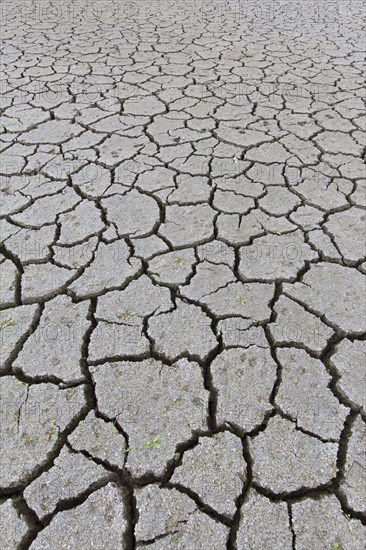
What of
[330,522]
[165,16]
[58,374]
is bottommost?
[330,522]

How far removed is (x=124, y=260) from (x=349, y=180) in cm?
172

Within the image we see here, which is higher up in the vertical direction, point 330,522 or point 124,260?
point 124,260

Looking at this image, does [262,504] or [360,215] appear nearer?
[262,504]

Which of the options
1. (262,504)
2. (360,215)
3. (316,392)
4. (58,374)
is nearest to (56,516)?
(58,374)

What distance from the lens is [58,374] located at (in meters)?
1.67

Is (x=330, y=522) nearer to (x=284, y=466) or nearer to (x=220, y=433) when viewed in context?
(x=284, y=466)

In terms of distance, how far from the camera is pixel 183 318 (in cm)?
192

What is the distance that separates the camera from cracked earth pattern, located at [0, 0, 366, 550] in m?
1.30

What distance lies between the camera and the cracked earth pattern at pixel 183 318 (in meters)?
1.30

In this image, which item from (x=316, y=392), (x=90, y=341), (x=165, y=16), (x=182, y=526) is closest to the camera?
(x=182, y=526)

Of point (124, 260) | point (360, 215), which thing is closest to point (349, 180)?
point (360, 215)

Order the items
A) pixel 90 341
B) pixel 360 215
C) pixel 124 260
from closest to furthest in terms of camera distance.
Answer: pixel 90 341, pixel 124 260, pixel 360 215

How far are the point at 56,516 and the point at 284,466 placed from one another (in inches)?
29.6

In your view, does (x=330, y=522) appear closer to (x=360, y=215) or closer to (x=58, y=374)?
(x=58, y=374)
